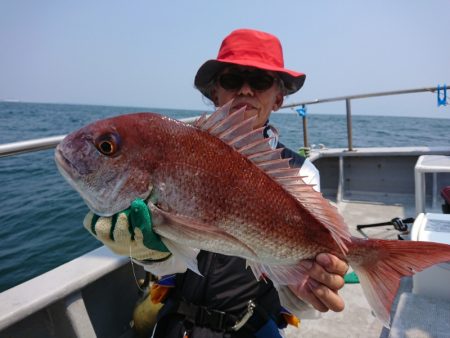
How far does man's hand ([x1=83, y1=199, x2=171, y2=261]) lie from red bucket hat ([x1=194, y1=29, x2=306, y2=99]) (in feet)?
4.32

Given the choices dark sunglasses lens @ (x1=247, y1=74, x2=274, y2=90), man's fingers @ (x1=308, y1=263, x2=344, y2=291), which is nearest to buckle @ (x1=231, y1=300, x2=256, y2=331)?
man's fingers @ (x1=308, y1=263, x2=344, y2=291)

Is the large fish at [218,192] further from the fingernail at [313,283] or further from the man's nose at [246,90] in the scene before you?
the man's nose at [246,90]

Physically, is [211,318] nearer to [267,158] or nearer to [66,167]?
[267,158]

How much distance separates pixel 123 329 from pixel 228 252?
77.4 inches

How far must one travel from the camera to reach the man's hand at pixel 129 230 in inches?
51.4

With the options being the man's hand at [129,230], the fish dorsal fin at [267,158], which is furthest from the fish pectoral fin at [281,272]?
the man's hand at [129,230]

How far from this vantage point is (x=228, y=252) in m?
1.40

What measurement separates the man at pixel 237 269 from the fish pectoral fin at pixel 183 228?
13 centimetres

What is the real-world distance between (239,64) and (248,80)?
0.16 meters

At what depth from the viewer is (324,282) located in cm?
157

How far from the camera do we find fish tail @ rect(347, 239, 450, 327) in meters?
1.50

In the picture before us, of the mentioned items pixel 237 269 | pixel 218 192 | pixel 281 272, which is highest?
pixel 218 192

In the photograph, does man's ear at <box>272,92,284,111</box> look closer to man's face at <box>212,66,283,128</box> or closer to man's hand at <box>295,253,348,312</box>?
man's face at <box>212,66,283,128</box>

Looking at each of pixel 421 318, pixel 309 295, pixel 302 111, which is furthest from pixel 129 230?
pixel 302 111
